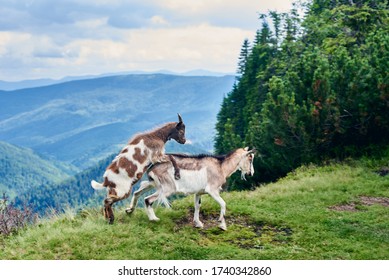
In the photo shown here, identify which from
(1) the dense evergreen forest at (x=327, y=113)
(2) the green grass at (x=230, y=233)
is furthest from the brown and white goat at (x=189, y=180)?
(1) the dense evergreen forest at (x=327, y=113)

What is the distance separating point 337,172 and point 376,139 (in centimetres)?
354

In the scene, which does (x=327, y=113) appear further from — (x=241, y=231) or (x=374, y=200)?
(x=241, y=231)

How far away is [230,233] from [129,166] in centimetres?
287

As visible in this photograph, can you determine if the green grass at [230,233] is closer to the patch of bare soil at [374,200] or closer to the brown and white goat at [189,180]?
the patch of bare soil at [374,200]

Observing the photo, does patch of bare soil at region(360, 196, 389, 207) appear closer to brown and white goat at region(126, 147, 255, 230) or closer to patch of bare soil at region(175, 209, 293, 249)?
patch of bare soil at region(175, 209, 293, 249)

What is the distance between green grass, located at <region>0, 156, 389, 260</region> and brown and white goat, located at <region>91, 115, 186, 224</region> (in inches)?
27.9

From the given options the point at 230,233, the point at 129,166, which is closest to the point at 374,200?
the point at 230,233

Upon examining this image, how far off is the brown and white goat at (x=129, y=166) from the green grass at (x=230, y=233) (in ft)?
2.32

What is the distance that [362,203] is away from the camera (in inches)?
580

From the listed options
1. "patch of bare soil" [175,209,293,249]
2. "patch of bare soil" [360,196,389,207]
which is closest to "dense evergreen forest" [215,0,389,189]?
"patch of bare soil" [360,196,389,207]

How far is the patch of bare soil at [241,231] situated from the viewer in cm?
1135

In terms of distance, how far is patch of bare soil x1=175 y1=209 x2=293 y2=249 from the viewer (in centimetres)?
1135

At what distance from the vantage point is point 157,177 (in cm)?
1152

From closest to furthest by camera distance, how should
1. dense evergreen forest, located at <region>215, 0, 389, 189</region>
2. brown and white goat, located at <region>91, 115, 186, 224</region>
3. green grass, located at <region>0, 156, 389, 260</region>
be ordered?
green grass, located at <region>0, 156, 389, 260</region>
brown and white goat, located at <region>91, 115, 186, 224</region>
dense evergreen forest, located at <region>215, 0, 389, 189</region>
